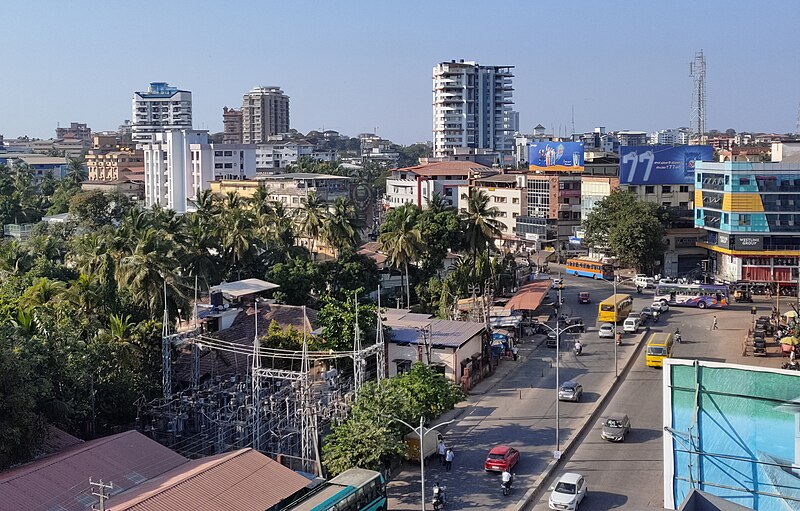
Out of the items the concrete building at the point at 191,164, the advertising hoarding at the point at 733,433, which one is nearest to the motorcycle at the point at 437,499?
the advertising hoarding at the point at 733,433

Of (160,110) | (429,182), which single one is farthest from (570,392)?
(160,110)

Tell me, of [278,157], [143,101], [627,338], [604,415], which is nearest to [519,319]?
[627,338]

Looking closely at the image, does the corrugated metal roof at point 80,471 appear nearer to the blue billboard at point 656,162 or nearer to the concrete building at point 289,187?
the blue billboard at point 656,162

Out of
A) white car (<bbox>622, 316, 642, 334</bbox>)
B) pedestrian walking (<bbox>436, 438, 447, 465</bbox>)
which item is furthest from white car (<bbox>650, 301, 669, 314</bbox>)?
pedestrian walking (<bbox>436, 438, 447, 465</bbox>)

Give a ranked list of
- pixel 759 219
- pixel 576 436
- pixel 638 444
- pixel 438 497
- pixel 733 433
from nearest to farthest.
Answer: pixel 733 433
pixel 438 497
pixel 638 444
pixel 576 436
pixel 759 219

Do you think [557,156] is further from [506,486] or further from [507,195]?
[506,486]
